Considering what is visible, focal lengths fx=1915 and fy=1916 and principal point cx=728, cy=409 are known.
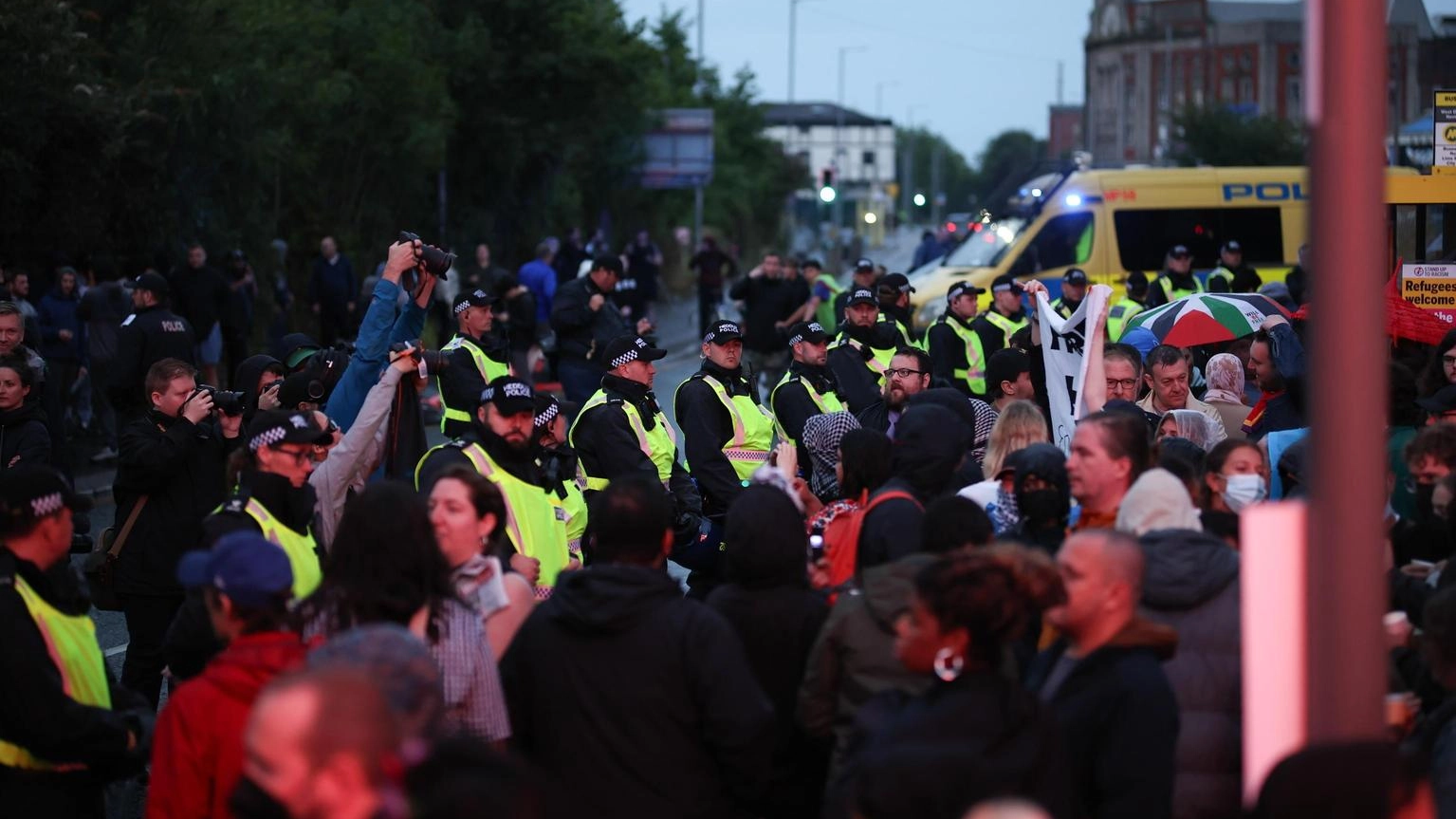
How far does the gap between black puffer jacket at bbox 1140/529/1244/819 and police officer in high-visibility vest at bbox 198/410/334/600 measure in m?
2.64

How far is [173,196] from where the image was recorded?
22.3 m

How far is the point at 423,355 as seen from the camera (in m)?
8.42

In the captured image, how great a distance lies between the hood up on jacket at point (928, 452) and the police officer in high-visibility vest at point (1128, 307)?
7027 millimetres

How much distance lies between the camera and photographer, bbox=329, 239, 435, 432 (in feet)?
28.7

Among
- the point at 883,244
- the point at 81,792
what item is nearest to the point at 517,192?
the point at 81,792

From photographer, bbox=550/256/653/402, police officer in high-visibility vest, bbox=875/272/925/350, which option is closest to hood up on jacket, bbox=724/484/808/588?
police officer in high-visibility vest, bbox=875/272/925/350

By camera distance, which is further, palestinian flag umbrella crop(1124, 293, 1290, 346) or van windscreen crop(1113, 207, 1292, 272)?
van windscreen crop(1113, 207, 1292, 272)

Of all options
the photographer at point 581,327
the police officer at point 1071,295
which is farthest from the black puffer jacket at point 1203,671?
the police officer at point 1071,295

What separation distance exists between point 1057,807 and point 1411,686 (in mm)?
1718

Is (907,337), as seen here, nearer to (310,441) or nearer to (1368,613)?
(310,441)

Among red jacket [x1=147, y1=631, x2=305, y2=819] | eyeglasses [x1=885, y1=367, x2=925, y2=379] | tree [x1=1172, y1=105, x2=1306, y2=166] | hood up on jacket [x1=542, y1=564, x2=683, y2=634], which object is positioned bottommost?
red jacket [x1=147, y1=631, x2=305, y2=819]

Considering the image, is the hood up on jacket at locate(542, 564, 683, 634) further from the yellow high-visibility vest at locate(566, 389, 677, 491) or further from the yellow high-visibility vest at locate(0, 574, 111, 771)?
the yellow high-visibility vest at locate(566, 389, 677, 491)

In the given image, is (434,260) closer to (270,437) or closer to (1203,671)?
(270,437)

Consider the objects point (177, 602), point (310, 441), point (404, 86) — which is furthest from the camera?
point (404, 86)
